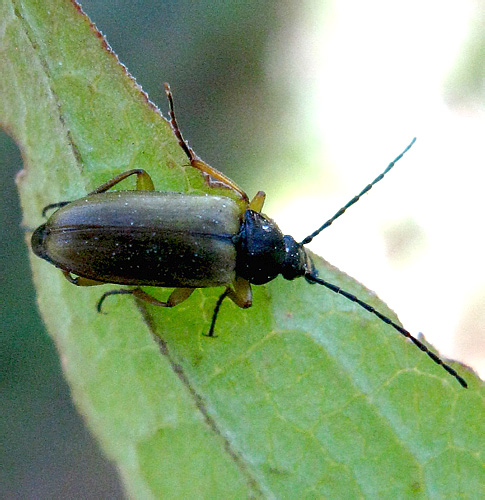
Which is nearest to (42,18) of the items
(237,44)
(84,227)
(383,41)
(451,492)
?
(84,227)

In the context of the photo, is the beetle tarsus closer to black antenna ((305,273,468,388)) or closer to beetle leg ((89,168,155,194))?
black antenna ((305,273,468,388))

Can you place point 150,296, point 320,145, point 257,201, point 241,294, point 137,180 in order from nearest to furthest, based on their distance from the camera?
point 150,296 < point 137,180 < point 241,294 < point 257,201 < point 320,145

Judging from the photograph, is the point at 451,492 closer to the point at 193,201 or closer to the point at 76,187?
the point at 193,201

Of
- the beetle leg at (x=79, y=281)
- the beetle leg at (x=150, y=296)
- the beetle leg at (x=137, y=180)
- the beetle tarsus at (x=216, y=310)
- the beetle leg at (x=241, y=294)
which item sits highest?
the beetle leg at (x=137, y=180)

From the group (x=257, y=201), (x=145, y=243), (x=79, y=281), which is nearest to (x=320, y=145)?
(x=257, y=201)

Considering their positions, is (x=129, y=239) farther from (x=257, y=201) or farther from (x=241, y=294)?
(x=257, y=201)

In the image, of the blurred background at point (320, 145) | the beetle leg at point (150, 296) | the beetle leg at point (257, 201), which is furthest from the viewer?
the blurred background at point (320, 145)

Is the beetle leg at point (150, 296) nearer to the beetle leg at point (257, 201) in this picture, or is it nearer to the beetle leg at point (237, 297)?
the beetle leg at point (237, 297)

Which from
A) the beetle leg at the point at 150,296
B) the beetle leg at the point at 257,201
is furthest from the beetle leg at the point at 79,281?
the beetle leg at the point at 257,201
